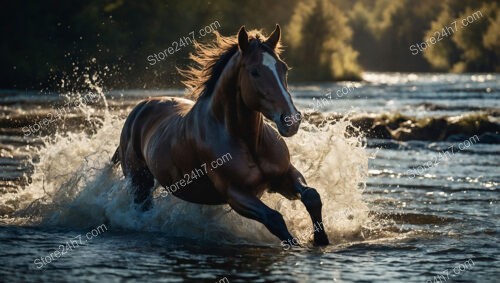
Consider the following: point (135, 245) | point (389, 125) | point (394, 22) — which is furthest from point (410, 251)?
point (394, 22)

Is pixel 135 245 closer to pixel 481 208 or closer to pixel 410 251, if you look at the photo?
pixel 410 251

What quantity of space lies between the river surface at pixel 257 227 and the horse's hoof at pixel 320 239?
115 millimetres

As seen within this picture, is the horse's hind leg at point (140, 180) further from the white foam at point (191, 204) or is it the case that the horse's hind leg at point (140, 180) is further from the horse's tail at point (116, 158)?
the horse's tail at point (116, 158)

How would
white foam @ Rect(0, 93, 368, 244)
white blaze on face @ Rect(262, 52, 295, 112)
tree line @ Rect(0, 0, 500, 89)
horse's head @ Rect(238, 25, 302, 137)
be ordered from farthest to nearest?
1. tree line @ Rect(0, 0, 500, 89)
2. white foam @ Rect(0, 93, 368, 244)
3. white blaze on face @ Rect(262, 52, 295, 112)
4. horse's head @ Rect(238, 25, 302, 137)

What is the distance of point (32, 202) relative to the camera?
12.3 m

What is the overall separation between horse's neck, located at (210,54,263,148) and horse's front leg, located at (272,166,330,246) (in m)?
0.56

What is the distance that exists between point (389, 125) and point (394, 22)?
9235 centimetres

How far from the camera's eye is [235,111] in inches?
363

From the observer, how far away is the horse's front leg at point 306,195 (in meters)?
9.12

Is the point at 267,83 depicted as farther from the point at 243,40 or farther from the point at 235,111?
the point at 235,111

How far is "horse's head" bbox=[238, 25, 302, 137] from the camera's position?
8164mm

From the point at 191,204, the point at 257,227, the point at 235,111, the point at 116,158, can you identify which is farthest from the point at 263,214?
the point at 116,158

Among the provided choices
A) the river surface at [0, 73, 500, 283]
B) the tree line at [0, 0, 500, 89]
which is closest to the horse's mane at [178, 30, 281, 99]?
the river surface at [0, 73, 500, 283]

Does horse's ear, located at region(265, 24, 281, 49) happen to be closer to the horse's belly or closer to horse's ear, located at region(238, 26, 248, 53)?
horse's ear, located at region(238, 26, 248, 53)
